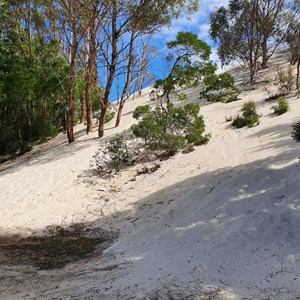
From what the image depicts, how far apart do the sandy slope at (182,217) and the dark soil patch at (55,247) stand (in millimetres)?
327

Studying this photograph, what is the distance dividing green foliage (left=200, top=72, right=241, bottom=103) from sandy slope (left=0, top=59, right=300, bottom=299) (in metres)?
3.98

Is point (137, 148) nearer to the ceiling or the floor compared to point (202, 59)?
nearer to the floor

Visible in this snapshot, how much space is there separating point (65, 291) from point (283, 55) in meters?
31.0

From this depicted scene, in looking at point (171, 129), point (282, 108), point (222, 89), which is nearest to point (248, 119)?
point (282, 108)

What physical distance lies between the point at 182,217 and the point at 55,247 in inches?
107

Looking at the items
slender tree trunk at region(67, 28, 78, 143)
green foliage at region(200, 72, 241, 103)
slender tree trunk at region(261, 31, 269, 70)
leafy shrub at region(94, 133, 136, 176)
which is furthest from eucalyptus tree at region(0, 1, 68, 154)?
slender tree trunk at region(261, 31, 269, 70)

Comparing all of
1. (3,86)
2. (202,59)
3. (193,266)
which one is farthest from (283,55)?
(193,266)

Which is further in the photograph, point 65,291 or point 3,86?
point 3,86

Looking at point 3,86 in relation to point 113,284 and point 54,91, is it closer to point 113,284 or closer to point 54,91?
point 54,91

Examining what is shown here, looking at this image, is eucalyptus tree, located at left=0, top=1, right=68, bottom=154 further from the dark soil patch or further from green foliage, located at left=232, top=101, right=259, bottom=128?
the dark soil patch

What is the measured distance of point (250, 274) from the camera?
438 centimetres

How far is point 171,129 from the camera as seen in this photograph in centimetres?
1189

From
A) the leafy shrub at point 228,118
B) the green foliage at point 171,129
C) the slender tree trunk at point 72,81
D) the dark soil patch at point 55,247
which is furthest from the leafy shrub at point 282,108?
the slender tree trunk at point 72,81

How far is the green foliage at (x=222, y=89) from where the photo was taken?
16.8 m
